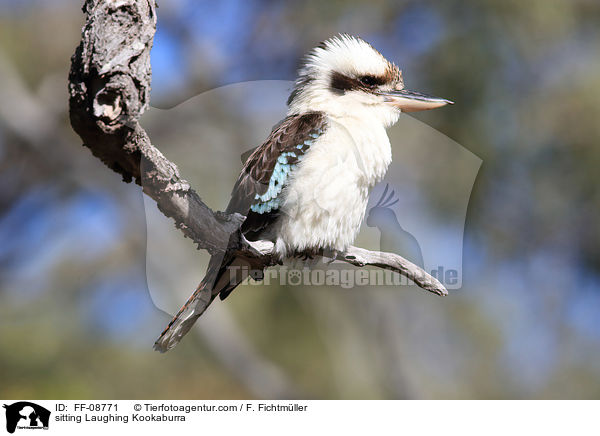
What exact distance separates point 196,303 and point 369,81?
835mm

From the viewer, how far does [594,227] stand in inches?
115

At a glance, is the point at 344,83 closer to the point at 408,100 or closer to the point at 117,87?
the point at 408,100

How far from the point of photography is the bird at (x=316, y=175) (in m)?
1.56

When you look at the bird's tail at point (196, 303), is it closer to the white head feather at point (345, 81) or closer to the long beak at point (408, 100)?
the white head feather at point (345, 81)

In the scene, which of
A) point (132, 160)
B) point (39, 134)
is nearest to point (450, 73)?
point (39, 134)

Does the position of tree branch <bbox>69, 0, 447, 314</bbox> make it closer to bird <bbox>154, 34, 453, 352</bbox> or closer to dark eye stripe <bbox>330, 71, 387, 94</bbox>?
bird <bbox>154, 34, 453, 352</bbox>

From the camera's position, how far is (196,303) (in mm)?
1507

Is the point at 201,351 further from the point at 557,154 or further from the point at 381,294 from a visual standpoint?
the point at 557,154
